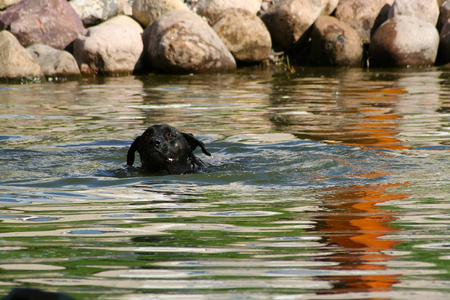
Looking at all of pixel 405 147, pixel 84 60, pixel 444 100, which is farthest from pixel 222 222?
pixel 84 60

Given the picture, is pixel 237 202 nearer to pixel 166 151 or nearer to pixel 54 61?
pixel 166 151

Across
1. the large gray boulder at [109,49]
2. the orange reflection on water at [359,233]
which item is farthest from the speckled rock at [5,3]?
the orange reflection on water at [359,233]

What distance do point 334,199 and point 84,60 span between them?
14789 millimetres

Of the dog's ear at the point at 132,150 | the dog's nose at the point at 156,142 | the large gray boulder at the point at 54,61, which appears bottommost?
the dog's ear at the point at 132,150

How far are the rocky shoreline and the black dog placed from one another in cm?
1080

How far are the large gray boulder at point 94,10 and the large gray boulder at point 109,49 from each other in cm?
152

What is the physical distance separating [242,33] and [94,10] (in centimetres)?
465

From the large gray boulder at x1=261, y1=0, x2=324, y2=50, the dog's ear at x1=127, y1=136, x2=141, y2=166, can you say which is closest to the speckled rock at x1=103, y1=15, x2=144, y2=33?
the large gray boulder at x1=261, y1=0, x2=324, y2=50

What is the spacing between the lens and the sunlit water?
10.8ft

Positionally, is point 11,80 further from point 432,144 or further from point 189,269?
point 189,269

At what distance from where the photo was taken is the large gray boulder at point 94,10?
2111 centimetres

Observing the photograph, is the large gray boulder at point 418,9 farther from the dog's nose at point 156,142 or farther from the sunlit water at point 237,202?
the dog's nose at point 156,142

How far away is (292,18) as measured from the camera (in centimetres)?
2148

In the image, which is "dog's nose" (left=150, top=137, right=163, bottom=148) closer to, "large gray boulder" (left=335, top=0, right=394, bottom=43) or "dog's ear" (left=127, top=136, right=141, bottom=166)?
"dog's ear" (left=127, top=136, right=141, bottom=166)
